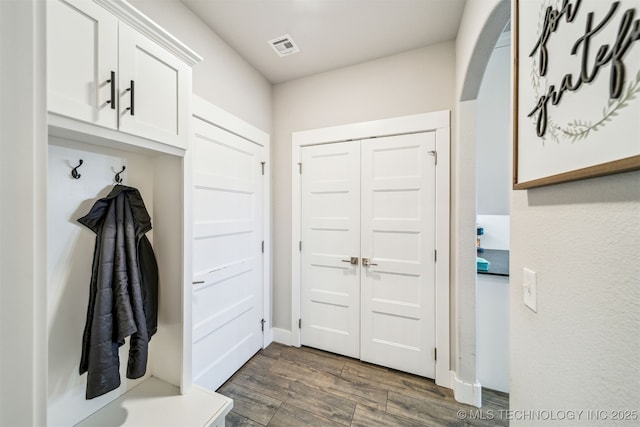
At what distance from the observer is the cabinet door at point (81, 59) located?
0.79m

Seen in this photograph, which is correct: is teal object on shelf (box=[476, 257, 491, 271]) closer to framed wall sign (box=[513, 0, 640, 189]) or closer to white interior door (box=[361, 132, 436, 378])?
white interior door (box=[361, 132, 436, 378])

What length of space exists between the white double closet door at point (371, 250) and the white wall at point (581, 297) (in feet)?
4.12

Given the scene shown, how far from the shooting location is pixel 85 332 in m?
1.04

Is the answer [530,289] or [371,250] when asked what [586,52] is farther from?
[371,250]

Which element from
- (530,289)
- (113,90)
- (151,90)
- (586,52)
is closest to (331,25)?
(151,90)

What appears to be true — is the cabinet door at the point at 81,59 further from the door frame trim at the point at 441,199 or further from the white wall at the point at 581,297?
the door frame trim at the point at 441,199

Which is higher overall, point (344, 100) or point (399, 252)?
point (344, 100)

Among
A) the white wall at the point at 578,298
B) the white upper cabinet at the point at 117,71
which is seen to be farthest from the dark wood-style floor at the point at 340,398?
the white upper cabinet at the point at 117,71

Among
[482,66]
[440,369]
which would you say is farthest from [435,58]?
[440,369]

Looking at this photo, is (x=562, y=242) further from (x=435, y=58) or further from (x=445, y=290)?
(x=435, y=58)

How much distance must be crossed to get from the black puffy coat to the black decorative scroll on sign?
5.35 feet

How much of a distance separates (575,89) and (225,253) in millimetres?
2007

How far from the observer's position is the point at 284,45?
6.38ft

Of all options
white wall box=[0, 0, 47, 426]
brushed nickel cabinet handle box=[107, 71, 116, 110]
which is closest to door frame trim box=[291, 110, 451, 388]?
brushed nickel cabinet handle box=[107, 71, 116, 110]
